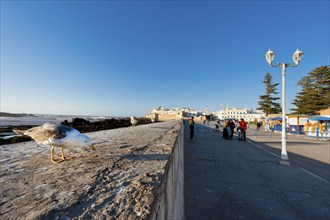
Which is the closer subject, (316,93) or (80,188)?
(80,188)

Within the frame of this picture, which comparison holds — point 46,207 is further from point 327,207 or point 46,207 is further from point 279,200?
point 327,207

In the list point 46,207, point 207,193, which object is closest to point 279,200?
point 207,193

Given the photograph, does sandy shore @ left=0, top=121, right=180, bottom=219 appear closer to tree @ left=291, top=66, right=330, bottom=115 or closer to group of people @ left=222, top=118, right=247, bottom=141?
group of people @ left=222, top=118, right=247, bottom=141

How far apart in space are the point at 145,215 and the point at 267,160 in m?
8.48

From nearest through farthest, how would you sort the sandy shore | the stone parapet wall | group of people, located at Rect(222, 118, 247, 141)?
the sandy shore
the stone parapet wall
group of people, located at Rect(222, 118, 247, 141)

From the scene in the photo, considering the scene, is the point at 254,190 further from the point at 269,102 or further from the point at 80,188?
the point at 269,102

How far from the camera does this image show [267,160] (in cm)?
767

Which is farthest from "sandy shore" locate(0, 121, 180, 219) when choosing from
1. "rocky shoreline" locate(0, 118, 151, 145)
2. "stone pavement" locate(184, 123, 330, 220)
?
"stone pavement" locate(184, 123, 330, 220)

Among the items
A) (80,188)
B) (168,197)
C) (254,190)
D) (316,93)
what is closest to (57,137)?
(80,188)

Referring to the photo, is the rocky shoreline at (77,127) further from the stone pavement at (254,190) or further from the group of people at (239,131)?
the group of people at (239,131)

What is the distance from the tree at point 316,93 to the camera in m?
38.0

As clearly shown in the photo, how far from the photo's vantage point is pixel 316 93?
39.3 meters

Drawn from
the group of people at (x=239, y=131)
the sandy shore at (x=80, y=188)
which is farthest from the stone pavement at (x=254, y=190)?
the group of people at (x=239, y=131)

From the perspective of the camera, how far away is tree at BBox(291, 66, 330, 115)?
38.0 metres
